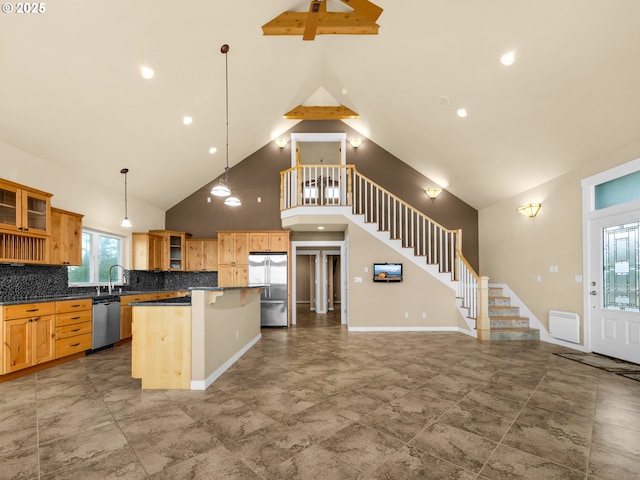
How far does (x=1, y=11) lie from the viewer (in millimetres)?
3256

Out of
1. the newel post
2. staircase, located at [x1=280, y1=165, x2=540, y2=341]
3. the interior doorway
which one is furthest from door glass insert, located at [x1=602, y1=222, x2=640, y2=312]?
the interior doorway

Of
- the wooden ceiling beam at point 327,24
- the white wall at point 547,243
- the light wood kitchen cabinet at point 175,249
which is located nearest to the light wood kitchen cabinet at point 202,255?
the light wood kitchen cabinet at point 175,249

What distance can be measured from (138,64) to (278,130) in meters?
4.25

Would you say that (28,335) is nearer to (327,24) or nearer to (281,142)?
(327,24)

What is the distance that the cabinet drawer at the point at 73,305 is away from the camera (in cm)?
460

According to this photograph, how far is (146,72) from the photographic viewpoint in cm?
461

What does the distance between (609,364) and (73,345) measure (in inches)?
304

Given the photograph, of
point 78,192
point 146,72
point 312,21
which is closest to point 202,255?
point 78,192

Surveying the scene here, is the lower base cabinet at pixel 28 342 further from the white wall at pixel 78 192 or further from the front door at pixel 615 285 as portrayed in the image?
the front door at pixel 615 285

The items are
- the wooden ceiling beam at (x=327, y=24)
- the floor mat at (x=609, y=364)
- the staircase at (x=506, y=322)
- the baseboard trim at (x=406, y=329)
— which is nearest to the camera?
the floor mat at (x=609, y=364)

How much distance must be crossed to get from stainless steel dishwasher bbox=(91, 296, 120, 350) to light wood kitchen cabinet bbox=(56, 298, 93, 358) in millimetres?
102

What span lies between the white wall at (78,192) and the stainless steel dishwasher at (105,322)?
1.61 m

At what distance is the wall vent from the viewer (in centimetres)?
518

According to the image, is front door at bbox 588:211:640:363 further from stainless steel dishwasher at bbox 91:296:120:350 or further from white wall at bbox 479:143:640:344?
stainless steel dishwasher at bbox 91:296:120:350
